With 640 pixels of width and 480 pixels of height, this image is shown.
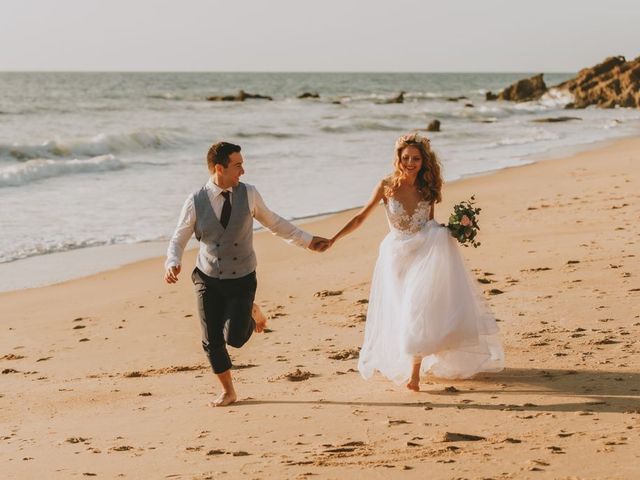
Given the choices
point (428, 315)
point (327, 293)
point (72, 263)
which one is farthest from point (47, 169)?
point (428, 315)

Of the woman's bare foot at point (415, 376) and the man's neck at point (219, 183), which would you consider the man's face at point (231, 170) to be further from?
the woman's bare foot at point (415, 376)

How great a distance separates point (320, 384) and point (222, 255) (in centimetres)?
115

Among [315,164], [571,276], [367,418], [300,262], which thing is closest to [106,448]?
[367,418]

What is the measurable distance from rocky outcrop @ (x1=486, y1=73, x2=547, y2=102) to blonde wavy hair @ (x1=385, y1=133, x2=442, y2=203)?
66955 mm

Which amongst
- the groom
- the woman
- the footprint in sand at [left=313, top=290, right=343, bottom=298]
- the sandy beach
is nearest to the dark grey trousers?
the groom

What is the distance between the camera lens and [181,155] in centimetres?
2764

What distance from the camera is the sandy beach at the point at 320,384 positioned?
4.75 metres

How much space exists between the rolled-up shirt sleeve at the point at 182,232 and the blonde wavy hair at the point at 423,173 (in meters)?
1.32

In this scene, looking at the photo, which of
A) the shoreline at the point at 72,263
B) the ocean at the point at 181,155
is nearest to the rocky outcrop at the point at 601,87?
the ocean at the point at 181,155

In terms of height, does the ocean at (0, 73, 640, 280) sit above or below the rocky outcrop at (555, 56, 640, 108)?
below

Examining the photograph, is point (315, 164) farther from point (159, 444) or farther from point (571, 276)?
point (159, 444)

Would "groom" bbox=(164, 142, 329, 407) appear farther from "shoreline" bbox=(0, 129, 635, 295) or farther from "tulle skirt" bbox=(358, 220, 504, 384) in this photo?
"shoreline" bbox=(0, 129, 635, 295)

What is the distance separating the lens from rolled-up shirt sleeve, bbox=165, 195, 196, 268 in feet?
19.2

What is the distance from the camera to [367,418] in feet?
17.8
